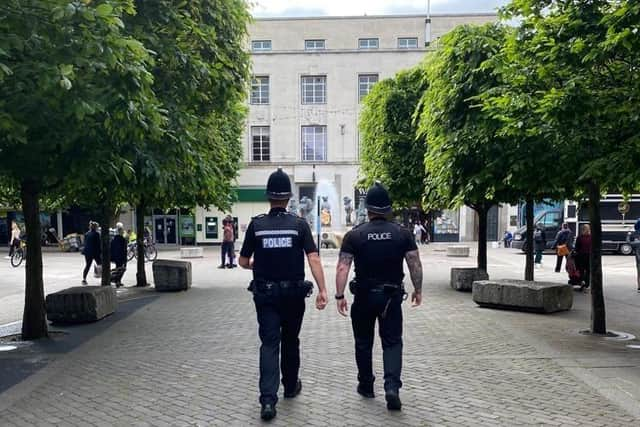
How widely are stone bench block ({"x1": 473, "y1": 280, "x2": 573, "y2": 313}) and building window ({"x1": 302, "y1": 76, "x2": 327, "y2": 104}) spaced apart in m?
29.7

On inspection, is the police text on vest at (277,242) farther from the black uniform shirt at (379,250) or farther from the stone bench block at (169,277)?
the stone bench block at (169,277)

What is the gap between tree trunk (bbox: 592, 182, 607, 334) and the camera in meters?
8.34

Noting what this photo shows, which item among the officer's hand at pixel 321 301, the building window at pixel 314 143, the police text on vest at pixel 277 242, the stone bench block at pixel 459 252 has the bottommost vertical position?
the stone bench block at pixel 459 252

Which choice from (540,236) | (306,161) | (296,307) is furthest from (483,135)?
(306,161)

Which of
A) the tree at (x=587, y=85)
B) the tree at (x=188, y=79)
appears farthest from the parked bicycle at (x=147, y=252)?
the tree at (x=587, y=85)

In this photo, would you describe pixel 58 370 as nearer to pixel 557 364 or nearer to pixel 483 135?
pixel 557 364

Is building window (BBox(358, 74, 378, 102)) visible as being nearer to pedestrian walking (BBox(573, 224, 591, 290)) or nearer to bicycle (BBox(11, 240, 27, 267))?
bicycle (BBox(11, 240, 27, 267))

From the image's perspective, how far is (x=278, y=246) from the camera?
484cm

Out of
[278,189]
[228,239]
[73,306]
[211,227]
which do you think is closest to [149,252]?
[228,239]

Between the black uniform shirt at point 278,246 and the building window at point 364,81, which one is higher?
the building window at point 364,81

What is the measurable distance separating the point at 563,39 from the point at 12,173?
299 inches

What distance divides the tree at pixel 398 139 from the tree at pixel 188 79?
4.94 meters

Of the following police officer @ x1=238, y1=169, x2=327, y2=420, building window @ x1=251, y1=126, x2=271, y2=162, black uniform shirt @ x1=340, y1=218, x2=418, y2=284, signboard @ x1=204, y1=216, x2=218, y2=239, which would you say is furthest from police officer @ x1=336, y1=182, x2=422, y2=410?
building window @ x1=251, y1=126, x2=271, y2=162

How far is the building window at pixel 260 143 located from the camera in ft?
129
